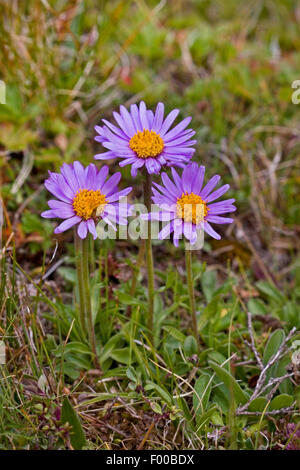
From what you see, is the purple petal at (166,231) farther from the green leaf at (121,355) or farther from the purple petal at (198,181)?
the green leaf at (121,355)

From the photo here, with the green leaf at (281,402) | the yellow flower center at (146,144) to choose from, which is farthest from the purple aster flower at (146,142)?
the green leaf at (281,402)

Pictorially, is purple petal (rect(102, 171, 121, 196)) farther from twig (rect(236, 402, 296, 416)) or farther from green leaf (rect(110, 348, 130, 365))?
twig (rect(236, 402, 296, 416))

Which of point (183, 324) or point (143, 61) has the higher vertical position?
point (143, 61)

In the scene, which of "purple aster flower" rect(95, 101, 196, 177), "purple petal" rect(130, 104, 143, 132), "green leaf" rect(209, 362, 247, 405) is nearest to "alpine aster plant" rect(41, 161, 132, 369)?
"purple aster flower" rect(95, 101, 196, 177)

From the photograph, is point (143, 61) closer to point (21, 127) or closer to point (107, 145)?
point (21, 127)

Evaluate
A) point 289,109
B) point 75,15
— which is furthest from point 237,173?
point 75,15
